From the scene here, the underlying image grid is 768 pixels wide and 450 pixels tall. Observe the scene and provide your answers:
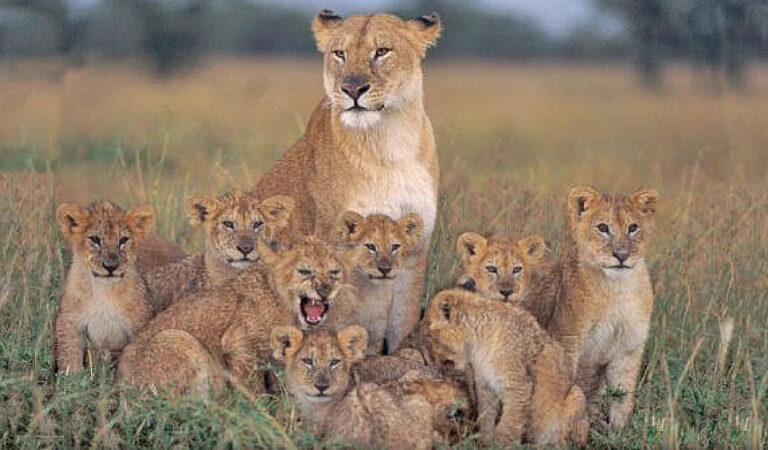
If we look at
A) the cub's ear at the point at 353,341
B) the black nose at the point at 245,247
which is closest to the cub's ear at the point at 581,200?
the cub's ear at the point at 353,341

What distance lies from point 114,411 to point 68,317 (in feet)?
2.02

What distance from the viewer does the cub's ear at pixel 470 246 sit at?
7070 mm

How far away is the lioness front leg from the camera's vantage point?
7.49 m

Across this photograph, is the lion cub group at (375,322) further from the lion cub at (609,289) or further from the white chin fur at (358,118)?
the white chin fur at (358,118)

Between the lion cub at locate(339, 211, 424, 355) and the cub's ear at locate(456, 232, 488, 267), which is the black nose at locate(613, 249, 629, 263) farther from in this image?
the lion cub at locate(339, 211, 424, 355)

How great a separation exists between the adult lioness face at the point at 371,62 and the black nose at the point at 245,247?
2.46 ft

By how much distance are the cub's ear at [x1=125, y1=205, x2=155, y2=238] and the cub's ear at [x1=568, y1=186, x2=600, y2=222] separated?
189cm

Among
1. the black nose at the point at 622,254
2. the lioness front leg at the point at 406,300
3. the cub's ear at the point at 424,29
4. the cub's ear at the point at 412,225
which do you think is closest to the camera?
the black nose at the point at 622,254

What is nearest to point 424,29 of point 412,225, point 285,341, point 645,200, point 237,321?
point 412,225

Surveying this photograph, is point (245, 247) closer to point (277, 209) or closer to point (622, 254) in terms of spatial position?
point (277, 209)

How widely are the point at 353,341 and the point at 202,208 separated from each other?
4.47ft

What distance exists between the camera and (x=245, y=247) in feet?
23.6

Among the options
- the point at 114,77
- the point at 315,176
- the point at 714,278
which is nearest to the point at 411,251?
the point at 315,176

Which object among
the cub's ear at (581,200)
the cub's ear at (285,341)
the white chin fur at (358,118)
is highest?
the white chin fur at (358,118)
